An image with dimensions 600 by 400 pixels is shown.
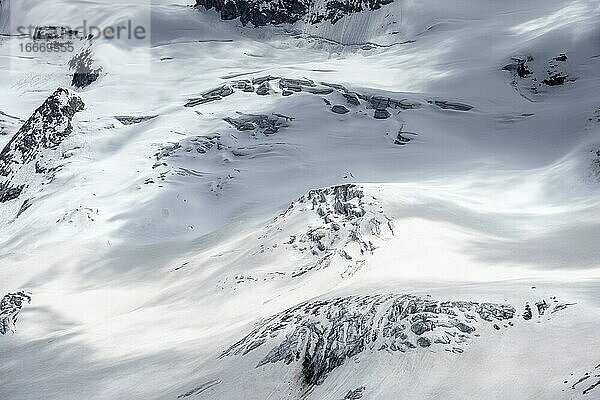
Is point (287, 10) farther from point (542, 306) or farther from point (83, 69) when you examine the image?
point (542, 306)

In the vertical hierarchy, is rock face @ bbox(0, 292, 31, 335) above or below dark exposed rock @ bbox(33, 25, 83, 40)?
above

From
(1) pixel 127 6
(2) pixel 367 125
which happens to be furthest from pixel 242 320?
(1) pixel 127 6

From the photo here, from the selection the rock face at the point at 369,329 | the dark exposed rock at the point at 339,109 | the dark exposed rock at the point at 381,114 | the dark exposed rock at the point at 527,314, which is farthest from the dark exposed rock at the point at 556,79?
the dark exposed rock at the point at 527,314

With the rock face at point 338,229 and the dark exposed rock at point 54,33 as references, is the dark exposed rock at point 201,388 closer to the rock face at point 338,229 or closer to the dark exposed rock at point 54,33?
the rock face at point 338,229

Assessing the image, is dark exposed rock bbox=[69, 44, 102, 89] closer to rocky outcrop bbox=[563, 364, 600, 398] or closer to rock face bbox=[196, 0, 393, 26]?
rock face bbox=[196, 0, 393, 26]

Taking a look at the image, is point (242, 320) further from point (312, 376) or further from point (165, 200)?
point (165, 200)

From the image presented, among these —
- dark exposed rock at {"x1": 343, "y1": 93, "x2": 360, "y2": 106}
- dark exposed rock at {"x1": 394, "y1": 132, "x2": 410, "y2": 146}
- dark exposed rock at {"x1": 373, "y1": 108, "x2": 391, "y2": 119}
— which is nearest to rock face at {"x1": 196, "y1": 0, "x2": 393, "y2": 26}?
dark exposed rock at {"x1": 343, "y1": 93, "x2": 360, "y2": 106}
